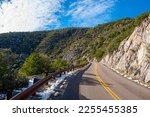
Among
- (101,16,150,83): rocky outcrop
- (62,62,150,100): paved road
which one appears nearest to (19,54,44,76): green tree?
(101,16,150,83): rocky outcrop

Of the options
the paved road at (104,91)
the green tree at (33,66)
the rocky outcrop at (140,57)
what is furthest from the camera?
the green tree at (33,66)

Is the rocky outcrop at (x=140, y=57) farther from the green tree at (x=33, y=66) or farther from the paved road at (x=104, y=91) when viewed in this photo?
the green tree at (x=33, y=66)

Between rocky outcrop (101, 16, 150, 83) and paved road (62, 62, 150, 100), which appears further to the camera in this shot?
rocky outcrop (101, 16, 150, 83)

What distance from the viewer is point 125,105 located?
10695 millimetres

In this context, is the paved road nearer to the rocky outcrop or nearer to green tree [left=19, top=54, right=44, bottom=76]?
the rocky outcrop

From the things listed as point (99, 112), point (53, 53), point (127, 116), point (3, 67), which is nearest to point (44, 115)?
point (99, 112)

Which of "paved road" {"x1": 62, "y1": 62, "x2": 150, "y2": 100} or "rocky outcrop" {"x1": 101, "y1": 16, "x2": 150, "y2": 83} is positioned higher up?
"rocky outcrop" {"x1": 101, "y1": 16, "x2": 150, "y2": 83}

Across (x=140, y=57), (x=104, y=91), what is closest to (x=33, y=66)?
(x=140, y=57)

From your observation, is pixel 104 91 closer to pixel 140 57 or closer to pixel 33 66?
pixel 140 57

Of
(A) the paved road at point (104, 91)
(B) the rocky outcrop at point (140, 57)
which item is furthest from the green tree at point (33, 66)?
(A) the paved road at point (104, 91)

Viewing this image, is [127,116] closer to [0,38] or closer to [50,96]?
[50,96]

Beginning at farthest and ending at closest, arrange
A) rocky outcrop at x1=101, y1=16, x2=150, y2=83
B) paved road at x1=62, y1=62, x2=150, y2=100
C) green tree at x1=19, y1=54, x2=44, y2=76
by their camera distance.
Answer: green tree at x1=19, y1=54, x2=44, y2=76 < rocky outcrop at x1=101, y1=16, x2=150, y2=83 < paved road at x1=62, y1=62, x2=150, y2=100

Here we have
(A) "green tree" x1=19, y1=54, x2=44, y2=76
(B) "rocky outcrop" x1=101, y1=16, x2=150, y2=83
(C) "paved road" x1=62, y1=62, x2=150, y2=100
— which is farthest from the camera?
(A) "green tree" x1=19, y1=54, x2=44, y2=76

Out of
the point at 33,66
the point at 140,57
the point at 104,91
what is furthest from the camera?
the point at 33,66
